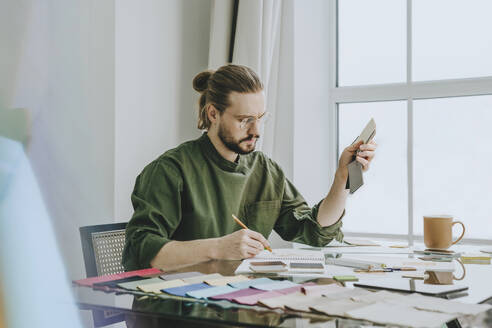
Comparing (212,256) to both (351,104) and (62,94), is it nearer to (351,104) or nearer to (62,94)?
(62,94)

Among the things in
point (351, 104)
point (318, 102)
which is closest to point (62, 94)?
point (318, 102)

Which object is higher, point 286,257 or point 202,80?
point 202,80

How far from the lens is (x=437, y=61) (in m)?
2.70

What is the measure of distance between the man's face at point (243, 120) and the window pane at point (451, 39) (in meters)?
1.44

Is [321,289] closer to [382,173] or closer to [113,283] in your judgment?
[113,283]

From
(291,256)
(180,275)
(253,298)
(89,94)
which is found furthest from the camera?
(89,94)

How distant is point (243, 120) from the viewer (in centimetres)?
163

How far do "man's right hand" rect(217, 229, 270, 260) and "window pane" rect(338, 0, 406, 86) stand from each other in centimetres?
188

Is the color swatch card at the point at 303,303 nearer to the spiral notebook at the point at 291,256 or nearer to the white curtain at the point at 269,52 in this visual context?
the spiral notebook at the point at 291,256

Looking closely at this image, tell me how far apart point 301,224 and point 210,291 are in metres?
0.95

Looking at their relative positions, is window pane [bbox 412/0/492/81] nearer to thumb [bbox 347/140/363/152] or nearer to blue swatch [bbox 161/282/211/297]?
thumb [bbox 347/140/363/152]

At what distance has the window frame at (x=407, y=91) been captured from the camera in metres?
2.59

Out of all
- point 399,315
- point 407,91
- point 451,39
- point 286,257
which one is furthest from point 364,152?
point 451,39

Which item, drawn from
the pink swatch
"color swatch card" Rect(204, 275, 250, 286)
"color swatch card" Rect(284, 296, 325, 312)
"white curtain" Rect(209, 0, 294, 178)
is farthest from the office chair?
"white curtain" Rect(209, 0, 294, 178)
